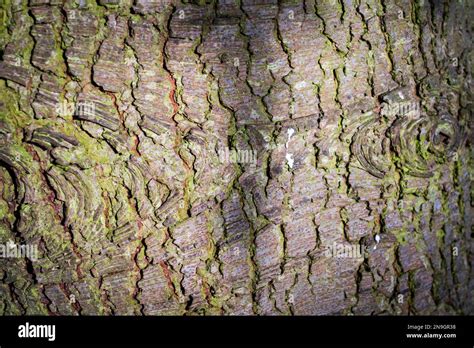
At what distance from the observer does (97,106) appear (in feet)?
4.60

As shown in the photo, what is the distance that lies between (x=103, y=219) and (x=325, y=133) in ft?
2.41

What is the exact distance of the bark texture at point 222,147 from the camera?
140 centimetres

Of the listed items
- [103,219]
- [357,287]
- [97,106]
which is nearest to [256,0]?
[97,106]

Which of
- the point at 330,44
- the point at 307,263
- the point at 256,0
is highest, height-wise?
the point at 256,0

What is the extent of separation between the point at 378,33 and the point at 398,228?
0.66 metres

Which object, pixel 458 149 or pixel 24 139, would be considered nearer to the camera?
pixel 24 139

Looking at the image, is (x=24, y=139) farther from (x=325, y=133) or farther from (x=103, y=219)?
(x=325, y=133)

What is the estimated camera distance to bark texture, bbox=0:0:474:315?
1.40 m

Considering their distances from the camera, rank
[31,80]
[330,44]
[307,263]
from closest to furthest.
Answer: [31,80] → [330,44] → [307,263]

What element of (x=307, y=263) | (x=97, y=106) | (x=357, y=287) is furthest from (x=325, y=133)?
(x=97, y=106)

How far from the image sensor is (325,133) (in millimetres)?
1529

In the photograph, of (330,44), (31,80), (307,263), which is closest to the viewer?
(31,80)

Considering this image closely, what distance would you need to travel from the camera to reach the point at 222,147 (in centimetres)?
148
